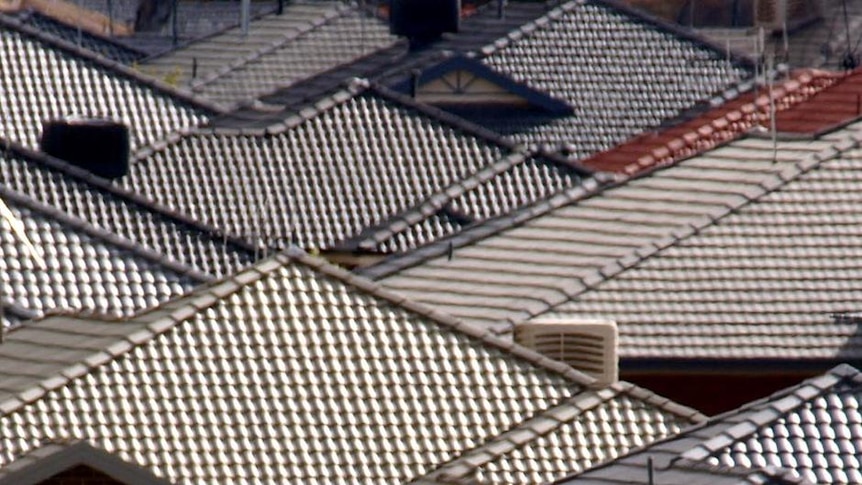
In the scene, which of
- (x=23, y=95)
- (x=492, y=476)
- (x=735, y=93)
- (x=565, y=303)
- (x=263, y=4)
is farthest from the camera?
(x=263, y=4)

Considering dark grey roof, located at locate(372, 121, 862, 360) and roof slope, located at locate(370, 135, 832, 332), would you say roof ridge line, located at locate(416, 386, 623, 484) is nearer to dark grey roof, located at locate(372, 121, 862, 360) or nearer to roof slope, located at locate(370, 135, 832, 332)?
dark grey roof, located at locate(372, 121, 862, 360)

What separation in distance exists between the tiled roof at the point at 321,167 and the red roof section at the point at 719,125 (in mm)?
2125

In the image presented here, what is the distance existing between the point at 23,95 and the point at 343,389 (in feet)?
79.7

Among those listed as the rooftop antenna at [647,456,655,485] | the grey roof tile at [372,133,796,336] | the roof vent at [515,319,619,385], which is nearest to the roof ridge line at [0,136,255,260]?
A: the grey roof tile at [372,133,796,336]

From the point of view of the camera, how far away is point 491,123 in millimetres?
56938

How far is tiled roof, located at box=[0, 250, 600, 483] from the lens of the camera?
2398cm

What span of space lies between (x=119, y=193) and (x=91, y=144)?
3.00 m

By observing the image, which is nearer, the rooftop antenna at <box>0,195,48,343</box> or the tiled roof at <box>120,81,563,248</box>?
the rooftop antenna at <box>0,195,48,343</box>

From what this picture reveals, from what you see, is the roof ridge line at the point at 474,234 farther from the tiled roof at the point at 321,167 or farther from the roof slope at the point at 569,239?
the tiled roof at the point at 321,167

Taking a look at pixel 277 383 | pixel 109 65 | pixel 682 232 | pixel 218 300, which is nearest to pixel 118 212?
pixel 109 65

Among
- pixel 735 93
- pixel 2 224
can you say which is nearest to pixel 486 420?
pixel 2 224

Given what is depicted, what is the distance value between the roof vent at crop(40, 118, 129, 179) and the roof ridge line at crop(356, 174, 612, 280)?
792 centimetres

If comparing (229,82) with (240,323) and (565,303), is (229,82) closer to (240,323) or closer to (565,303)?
(565,303)

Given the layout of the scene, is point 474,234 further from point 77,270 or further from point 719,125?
point 719,125
